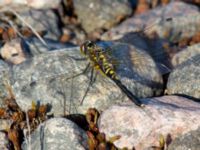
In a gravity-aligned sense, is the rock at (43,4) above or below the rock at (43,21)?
above

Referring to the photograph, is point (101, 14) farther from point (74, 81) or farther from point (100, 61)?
point (74, 81)

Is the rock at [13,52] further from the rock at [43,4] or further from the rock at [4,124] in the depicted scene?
the rock at [43,4]

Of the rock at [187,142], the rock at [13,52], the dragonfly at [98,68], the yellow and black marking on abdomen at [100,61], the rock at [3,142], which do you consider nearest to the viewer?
the rock at [187,142]

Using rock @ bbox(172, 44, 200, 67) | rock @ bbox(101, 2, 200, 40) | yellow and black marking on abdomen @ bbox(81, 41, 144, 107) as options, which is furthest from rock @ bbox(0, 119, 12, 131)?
rock @ bbox(101, 2, 200, 40)

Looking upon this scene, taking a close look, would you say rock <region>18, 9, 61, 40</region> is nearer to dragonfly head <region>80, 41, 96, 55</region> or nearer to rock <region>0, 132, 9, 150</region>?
dragonfly head <region>80, 41, 96, 55</region>

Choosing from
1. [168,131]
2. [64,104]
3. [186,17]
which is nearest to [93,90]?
[64,104]

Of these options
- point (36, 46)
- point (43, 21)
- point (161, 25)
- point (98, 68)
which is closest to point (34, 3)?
point (43, 21)

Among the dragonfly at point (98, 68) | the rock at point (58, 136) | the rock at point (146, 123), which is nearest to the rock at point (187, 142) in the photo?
the rock at point (146, 123)
